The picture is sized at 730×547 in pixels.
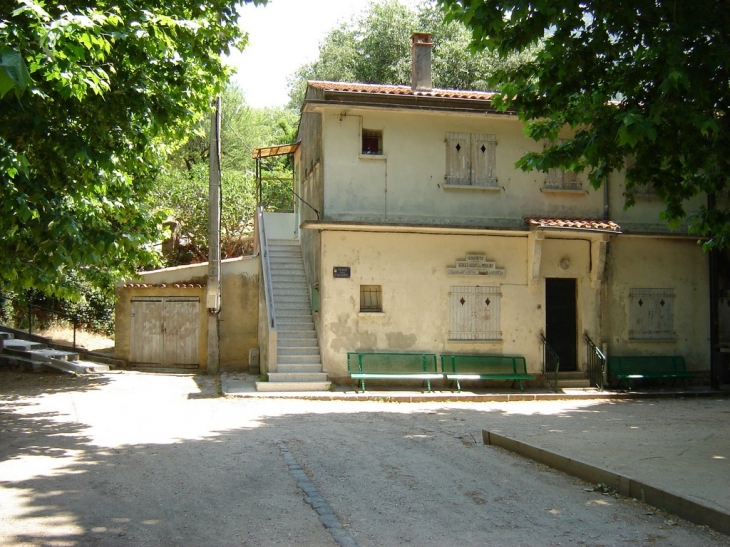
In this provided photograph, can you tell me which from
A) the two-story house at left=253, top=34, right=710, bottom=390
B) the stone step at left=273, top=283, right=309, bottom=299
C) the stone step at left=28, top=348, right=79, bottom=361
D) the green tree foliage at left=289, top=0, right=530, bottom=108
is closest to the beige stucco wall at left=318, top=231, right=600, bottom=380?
the two-story house at left=253, top=34, right=710, bottom=390

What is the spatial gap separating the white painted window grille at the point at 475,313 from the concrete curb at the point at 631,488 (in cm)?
748

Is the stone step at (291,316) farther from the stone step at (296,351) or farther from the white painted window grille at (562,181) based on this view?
the white painted window grille at (562,181)

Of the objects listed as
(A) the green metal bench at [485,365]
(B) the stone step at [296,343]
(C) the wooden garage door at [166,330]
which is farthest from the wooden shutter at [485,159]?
(C) the wooden garage door at [166,330]

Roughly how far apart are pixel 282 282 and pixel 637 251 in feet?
30.0

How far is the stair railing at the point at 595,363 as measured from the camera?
17.3 m

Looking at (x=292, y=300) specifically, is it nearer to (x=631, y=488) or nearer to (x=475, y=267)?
(x=475, y=267)

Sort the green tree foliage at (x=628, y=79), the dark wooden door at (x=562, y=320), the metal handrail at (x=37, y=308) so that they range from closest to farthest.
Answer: the green tree foliage at (x=628, y=79) < the dark wooden door at (x=562, y=320) < the metal handrail at (x=37, y=308)

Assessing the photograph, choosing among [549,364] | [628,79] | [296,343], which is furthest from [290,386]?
[628,79]

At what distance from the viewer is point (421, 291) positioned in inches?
660

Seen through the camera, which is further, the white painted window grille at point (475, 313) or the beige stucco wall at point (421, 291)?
the white painted window grille at point (475, 313)

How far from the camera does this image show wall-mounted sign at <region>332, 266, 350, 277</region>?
53.8ft

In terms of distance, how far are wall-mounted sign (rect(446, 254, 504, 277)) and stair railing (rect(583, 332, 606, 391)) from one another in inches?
112

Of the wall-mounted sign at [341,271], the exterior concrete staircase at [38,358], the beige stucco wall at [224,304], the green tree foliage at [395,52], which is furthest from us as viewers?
the green tree foliage at [395,52]

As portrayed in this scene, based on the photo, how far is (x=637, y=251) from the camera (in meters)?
18.0
